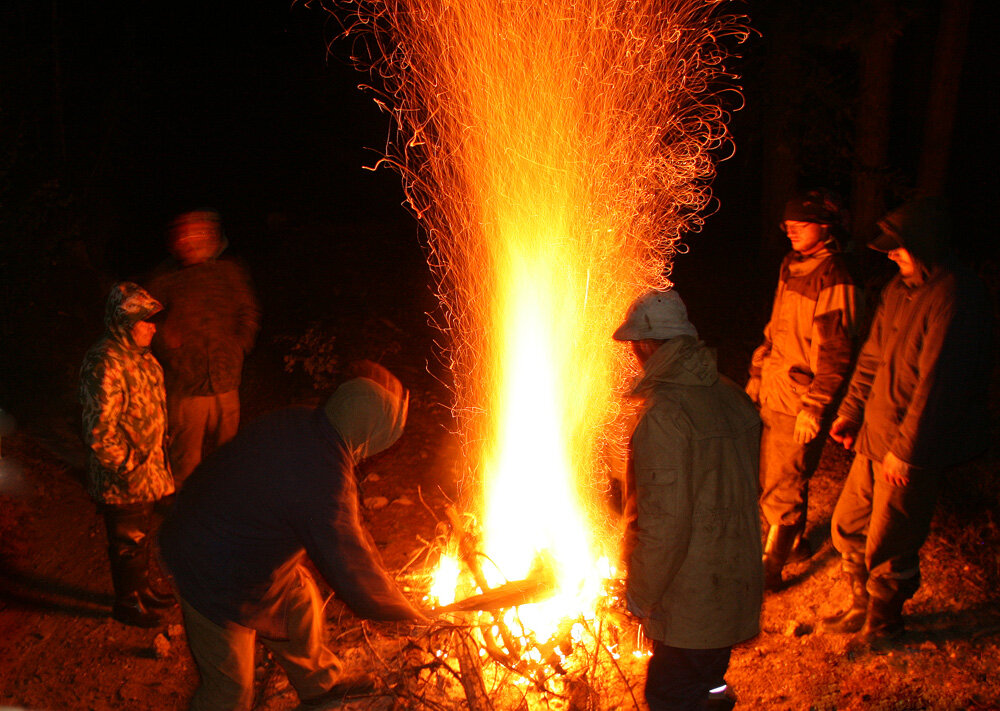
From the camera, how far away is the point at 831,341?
168 inches

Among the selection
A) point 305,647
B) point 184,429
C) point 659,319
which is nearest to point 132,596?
point 184,429

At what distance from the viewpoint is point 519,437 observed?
17.3ft

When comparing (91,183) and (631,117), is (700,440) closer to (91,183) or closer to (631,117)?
(631,117)

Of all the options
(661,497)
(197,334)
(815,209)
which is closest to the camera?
(661,497)

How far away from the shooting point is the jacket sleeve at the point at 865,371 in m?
4.23

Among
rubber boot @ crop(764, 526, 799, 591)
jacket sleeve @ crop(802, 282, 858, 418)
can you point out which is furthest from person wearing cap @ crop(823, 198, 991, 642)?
rubber boot @ crop(764, 526, 799, 591)

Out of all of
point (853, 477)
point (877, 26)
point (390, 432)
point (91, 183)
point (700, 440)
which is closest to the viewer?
point (700, 440)

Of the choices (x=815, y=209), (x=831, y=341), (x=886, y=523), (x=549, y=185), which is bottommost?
(x=886, y=523)

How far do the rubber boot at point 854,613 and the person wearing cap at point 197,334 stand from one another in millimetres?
4358

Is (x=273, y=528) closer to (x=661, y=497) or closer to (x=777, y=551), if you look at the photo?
(x=661, y=497)

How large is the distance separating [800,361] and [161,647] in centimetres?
427

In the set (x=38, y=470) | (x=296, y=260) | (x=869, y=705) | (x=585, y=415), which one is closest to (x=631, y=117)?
(x=585, y=415)

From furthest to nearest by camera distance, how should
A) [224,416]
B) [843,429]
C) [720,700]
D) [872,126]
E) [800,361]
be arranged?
[872,126] → [224,416] → [800,361] → [843,429] → [720,700]

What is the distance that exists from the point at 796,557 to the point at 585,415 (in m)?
1.85
